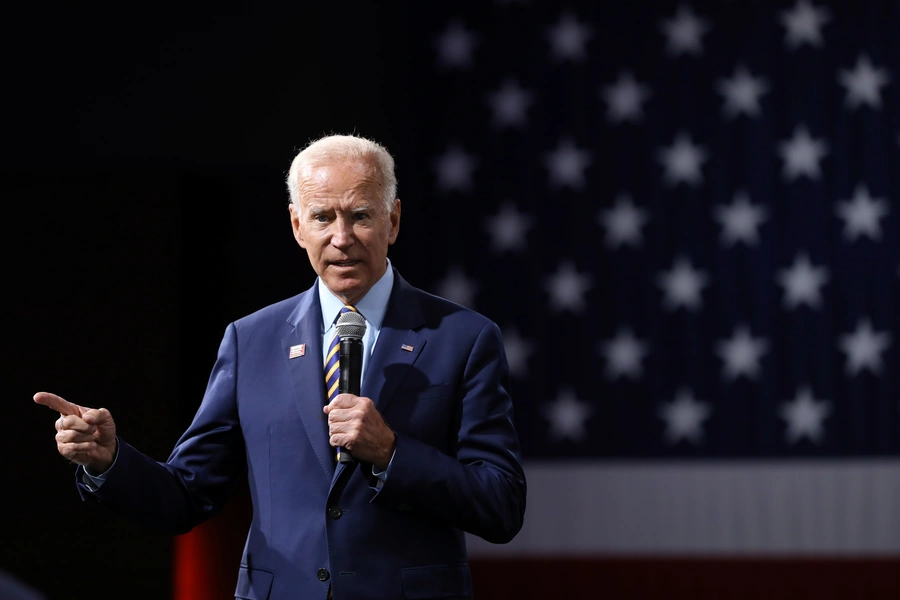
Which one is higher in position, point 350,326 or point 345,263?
point 345,263

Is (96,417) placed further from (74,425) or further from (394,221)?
(394,221)

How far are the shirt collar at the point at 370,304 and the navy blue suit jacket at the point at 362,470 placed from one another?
0.05 ft

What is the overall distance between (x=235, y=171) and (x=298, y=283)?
48 centimetres

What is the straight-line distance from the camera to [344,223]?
1.80 metres

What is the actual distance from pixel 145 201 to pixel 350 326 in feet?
7.34

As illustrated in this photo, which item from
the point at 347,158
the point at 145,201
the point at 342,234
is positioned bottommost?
the point at 342,234

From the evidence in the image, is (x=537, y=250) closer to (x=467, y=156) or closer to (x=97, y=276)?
(x=467, y=156)

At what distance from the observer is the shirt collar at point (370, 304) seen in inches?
73.1

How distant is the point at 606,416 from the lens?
4.27 m

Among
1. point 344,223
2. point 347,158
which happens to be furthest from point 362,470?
point 347,158

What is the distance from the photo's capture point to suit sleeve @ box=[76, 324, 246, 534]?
Result: 1.72 meters

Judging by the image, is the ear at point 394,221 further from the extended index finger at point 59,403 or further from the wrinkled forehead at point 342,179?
the extended index finger at point 59,403

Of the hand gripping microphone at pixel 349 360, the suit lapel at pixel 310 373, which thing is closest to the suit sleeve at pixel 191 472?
the suit lapel at pixel 310 373

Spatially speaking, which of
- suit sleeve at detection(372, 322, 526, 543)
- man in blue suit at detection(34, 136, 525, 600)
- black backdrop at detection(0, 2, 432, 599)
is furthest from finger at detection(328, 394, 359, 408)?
black backdrop at detection(0, 2, 432, 599)
